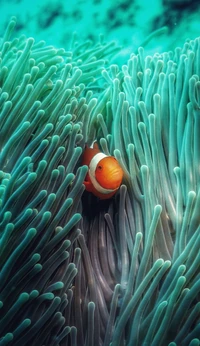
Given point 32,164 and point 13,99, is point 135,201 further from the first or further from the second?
point 13,99

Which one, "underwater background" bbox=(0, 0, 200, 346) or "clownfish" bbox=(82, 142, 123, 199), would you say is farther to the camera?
"clownfish" bbox=(82, 142, 123, 199)

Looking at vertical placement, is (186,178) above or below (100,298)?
above

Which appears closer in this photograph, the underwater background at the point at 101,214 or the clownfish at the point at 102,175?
the underwater background at the point at 101,214

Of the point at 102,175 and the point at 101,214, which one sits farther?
the point at 101,214

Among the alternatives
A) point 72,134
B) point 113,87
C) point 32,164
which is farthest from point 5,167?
point 113,87

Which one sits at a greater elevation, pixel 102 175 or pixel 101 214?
pixel 102 175
